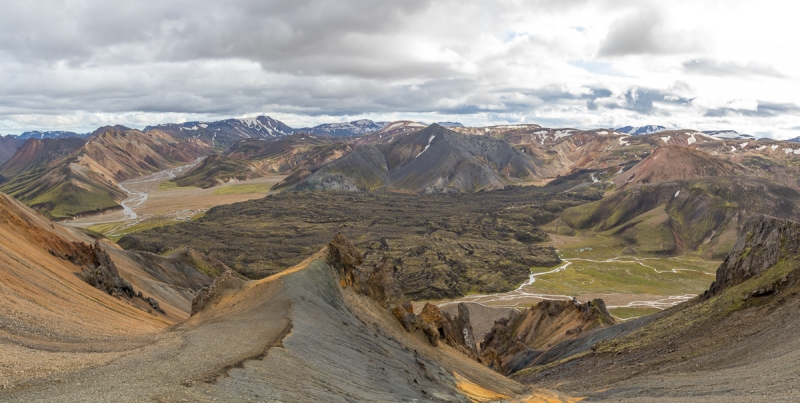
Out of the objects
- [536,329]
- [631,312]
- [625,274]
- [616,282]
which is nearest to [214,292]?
[536,329]

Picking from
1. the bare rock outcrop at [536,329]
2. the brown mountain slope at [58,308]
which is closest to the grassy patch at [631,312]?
the bare rock outcrop at [536,329]

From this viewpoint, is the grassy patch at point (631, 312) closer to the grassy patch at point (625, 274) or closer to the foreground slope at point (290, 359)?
the grassy patch at point (625, 274)

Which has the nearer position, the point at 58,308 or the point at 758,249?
the point at 58,308

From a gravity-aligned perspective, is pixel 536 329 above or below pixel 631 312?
above

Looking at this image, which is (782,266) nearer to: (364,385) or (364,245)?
(364,385)

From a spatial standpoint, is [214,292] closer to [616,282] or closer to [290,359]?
[290,359]

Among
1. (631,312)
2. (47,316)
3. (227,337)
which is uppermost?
(47,316)

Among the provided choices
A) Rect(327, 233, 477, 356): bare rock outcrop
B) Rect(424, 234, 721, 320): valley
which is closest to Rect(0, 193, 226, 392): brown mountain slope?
Rect(327, 233, 477, 356): bare rock outcrop
